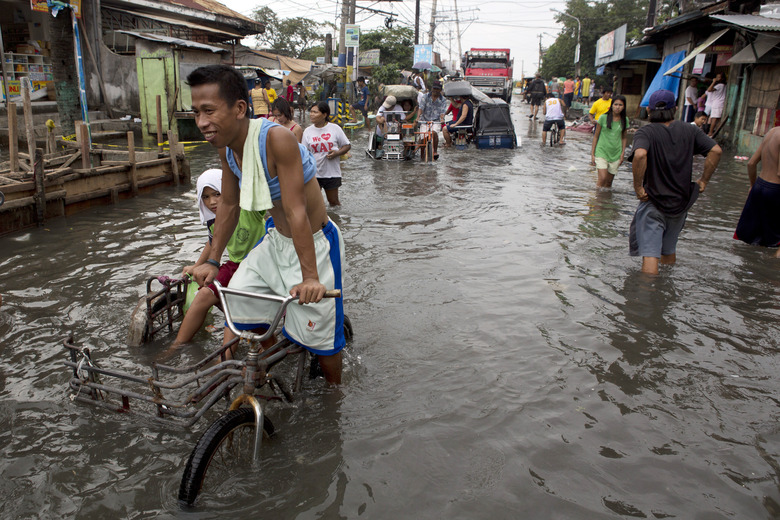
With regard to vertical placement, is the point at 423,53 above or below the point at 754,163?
above

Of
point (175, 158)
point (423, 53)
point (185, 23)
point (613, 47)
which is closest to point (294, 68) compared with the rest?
point (423, 53)

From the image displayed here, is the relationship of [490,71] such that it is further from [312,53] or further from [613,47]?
[312,53]

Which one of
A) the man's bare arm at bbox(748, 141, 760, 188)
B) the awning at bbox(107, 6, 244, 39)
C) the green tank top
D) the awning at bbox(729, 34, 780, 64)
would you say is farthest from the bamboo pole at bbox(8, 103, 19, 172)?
the awning at bbox(107, 6, 244, 39)

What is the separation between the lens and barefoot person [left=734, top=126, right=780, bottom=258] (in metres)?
5.84

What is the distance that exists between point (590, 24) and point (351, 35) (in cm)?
3186

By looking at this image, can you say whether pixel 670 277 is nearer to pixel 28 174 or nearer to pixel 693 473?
pixel 693 473

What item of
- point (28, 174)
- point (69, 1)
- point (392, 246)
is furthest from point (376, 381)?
point (69, 1)

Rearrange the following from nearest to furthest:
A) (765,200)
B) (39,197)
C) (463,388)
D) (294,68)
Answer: (463,388) → (765,200) → (39,197) → (294,68)

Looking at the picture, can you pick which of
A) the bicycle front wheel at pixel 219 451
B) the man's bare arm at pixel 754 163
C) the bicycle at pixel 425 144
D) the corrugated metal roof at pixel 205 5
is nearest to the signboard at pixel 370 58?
the corrugated metal roof at pixel 205 5

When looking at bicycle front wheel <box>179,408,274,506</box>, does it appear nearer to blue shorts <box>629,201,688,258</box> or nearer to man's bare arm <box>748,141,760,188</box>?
blue shorts <box>629,201,688,258</box>

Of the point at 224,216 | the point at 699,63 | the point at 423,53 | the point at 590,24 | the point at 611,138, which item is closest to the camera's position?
the point at 224,216

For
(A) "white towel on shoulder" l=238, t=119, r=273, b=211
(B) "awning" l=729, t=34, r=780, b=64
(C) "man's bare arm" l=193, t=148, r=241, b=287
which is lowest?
Result: (C) "man's bare arm" l=193, t=148, r=241, b=287

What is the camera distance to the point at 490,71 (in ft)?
113

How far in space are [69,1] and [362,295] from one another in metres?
9.24
